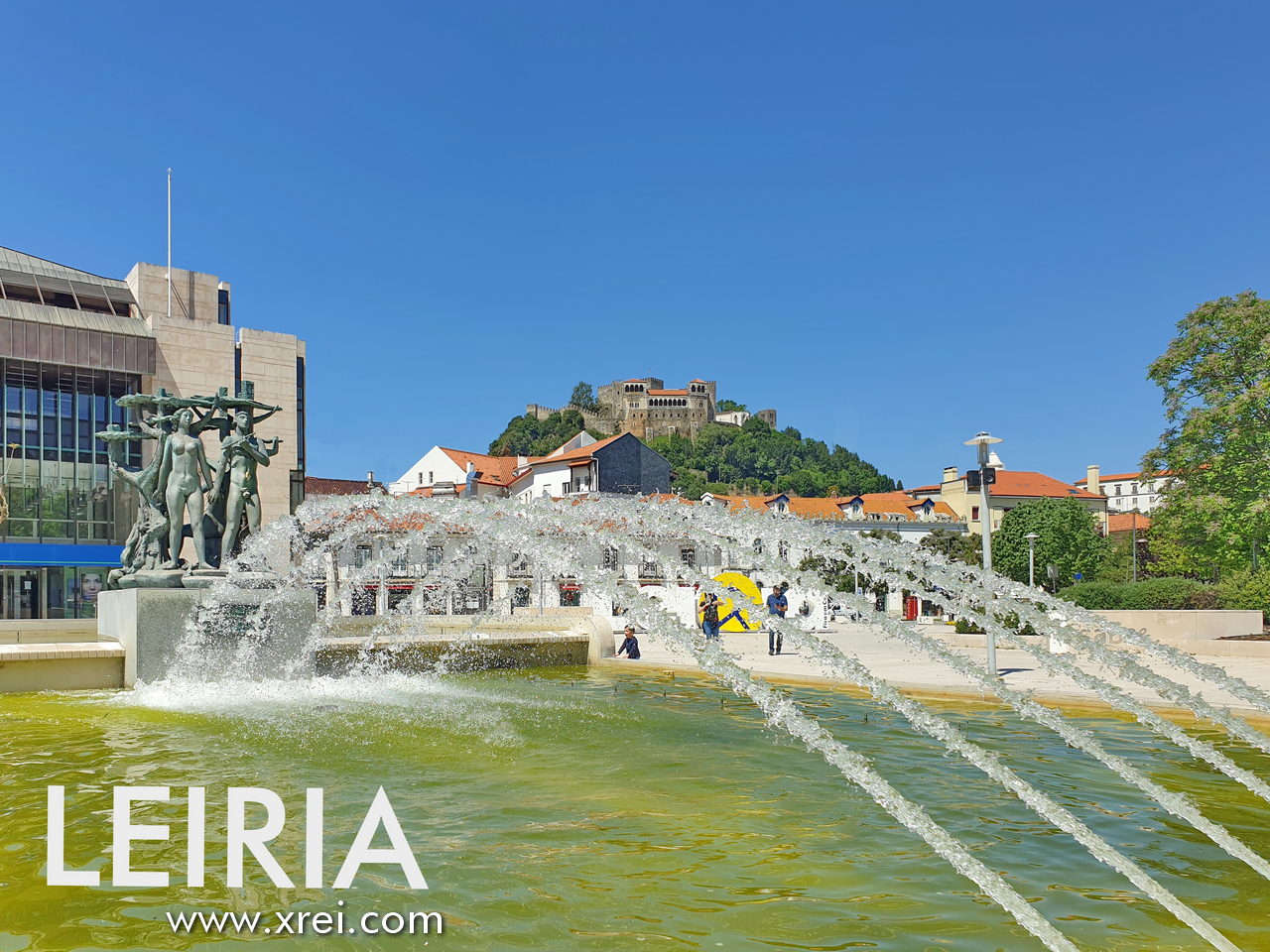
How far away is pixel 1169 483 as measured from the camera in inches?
1438

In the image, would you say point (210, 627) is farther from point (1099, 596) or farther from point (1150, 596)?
point (1150, 596)

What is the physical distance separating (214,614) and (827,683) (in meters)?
9.94

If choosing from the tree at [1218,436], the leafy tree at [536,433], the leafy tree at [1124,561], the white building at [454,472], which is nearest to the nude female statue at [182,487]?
the tree at [1218,436]

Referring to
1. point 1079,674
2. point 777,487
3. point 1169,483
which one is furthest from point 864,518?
point 1079,674

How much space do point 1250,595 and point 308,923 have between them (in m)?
28.8

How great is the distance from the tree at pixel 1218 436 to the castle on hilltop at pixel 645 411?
142914 mm

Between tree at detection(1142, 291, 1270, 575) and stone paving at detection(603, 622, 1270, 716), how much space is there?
36.3 feet

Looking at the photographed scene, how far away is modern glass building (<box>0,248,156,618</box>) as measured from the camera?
4538 centimetres

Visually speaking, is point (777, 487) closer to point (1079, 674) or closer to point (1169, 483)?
point (1169, 483)

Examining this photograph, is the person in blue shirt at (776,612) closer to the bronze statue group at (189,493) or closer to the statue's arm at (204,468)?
the bronze statue group at (189,493)

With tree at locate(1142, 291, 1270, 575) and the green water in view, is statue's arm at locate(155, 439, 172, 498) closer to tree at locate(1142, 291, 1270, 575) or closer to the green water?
the green water

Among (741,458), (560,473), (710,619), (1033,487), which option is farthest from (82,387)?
(741,458)

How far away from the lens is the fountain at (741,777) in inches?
209

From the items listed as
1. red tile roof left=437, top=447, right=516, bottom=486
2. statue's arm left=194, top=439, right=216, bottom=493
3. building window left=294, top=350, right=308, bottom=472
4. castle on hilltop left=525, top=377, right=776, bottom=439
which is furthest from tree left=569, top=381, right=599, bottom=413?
statue's arm left=194, top=439, right=216, bottom=493
